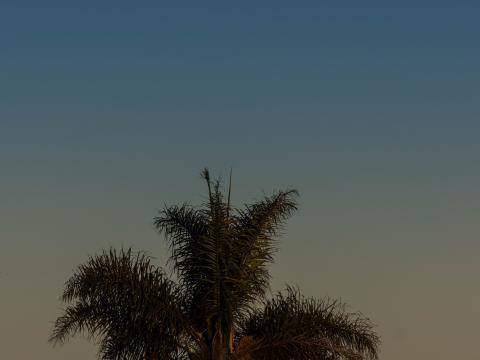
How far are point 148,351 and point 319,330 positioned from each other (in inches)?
213

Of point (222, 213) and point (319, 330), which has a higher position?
point (222, 213)

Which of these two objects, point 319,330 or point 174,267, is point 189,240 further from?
point 319,330

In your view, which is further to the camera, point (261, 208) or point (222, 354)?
point (261, 208)

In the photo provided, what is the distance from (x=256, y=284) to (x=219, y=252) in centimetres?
156

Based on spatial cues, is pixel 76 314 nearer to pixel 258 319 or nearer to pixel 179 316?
pixel 179 316

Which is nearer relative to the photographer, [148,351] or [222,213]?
[148,351]

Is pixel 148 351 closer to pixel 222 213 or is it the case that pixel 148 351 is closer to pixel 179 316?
pixel 179 316

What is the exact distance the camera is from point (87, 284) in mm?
33812

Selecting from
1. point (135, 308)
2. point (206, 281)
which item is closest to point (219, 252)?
point (206, 281)

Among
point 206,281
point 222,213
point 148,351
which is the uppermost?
point 222,213

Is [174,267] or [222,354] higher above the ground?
[174,267]

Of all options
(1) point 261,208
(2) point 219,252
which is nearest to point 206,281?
(2) point 219,252

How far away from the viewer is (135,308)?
110 ft

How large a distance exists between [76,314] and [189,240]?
13.5 ft
